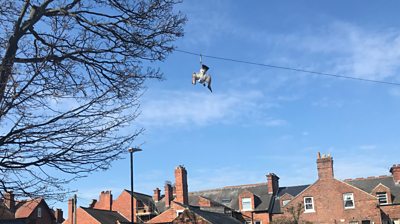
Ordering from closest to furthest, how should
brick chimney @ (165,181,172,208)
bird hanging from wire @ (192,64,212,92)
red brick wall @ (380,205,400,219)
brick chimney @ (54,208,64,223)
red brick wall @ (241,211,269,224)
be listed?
bird hanging from wire @ (192,64,212,92) → red brick wall @ (380,205,400,219) → red brick wall @ (241,211,269,224) → brick chimney @ (165,181,172,208) → brick chimney @ (54,208,64,223)

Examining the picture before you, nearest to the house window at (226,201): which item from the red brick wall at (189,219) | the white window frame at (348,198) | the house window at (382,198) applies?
the white window frame at (348,198)

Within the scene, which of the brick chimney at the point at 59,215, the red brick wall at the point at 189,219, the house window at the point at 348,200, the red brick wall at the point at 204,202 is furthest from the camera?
the brick chimney at the point at 59,215

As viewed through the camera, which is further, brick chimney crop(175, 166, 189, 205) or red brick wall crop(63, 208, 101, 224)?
red brick wall crop(63, 208, 101, 224)

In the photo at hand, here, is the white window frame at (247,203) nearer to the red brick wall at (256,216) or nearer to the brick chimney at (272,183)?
the red brick wall at (256,216)

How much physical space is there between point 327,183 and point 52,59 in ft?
130

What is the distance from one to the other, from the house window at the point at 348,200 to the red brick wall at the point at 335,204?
0.83 feet

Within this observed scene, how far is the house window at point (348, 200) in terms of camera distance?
1692 inches

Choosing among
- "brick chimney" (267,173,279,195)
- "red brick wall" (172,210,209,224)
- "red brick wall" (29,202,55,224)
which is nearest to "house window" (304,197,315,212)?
"brick chimney" (267,173,279,195)

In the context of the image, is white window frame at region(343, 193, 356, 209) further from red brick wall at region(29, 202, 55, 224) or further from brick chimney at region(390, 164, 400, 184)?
red brick wall at region(29, 202, 55, 224)

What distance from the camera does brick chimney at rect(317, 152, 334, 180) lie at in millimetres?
43906

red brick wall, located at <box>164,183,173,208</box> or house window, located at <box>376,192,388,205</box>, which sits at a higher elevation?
red brick wall, located at <box>164,183,173,208</box>

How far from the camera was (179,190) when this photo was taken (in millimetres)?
42438

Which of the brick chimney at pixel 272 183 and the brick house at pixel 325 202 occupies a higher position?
the brick chimney at pixel 272 183

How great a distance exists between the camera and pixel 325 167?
44.0 metres
